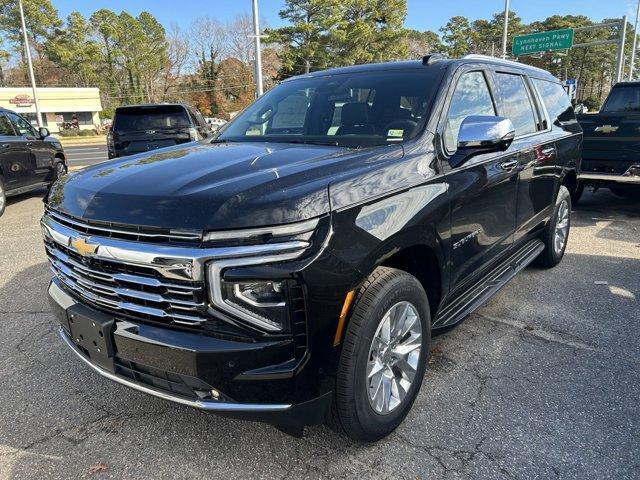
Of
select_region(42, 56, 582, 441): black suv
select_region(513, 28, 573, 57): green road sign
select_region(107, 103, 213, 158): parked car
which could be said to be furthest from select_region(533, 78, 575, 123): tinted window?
select_region(513, 28, 573, 57): green road sign

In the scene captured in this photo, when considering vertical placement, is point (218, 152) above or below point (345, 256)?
above

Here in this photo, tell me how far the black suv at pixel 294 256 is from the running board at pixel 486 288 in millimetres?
21

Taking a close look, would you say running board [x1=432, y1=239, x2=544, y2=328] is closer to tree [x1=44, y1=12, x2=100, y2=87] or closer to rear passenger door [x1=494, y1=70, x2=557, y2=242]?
rear passenger door [x1=494, y1=70, x2=557, y2=242]

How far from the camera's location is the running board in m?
3.15

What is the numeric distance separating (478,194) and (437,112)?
0.60m

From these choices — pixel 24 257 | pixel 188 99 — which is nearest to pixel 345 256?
pixel 24 257

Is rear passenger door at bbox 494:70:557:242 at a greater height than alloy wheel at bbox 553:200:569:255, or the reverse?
rear passenger door at bbox 494:70:557:242

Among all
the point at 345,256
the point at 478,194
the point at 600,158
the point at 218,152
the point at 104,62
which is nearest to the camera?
the point at 345,256

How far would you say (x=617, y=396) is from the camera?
302cm

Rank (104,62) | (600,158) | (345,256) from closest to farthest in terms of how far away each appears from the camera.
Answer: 1. (345,256)
2. (600,158)
3. (104,62)

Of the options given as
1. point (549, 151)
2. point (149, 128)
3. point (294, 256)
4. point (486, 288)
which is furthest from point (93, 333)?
point (149, 128)

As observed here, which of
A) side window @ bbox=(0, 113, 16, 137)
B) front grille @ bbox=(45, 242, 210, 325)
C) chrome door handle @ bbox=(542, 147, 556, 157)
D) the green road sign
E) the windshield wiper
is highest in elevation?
the green road sign

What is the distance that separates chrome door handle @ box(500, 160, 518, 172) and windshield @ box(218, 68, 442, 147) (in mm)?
815

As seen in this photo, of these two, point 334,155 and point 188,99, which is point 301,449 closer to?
point 334,155
